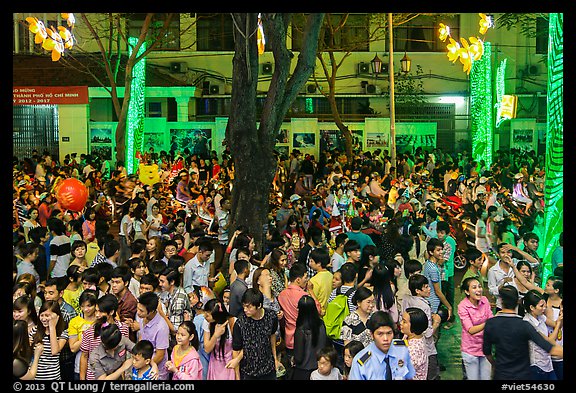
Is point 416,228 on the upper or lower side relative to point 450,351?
upper

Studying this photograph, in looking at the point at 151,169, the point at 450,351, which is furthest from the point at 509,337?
the point at 151,169

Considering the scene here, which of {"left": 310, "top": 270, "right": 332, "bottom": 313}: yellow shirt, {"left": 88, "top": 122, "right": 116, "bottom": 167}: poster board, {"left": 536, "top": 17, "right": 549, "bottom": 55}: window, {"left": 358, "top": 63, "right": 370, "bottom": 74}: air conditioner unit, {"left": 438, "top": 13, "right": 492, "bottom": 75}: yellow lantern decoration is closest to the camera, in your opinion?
{"left": 310, "top": 270, "right": 332, "bottom": 313}: yellow shirt

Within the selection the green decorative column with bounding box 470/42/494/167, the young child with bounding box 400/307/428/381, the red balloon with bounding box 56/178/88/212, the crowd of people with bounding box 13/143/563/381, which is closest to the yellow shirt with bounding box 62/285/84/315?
the crowd of people with bounding box 13/143/563/381

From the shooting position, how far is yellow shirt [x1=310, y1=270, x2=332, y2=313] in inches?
372

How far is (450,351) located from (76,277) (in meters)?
4.64

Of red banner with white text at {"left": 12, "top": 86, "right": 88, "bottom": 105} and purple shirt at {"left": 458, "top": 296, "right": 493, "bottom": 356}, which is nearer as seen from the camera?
purple shirt at {"left": 458, "top": 296, "right": 493, "bottom": 356}

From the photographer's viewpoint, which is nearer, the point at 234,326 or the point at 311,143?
the point at 234,326

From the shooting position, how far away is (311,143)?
31141 mm

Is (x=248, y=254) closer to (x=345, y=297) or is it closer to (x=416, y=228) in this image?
(x=345, y=297)

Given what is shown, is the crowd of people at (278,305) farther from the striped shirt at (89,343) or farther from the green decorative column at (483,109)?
the green decorative column at (483,109)

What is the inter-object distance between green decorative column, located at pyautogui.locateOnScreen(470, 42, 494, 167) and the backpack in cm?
1632

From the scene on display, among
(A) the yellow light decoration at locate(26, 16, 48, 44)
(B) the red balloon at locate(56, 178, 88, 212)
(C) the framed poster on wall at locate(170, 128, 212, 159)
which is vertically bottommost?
(B) the red balloon at locate(56, 178, 88, 212)

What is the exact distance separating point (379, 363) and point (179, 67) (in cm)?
2999

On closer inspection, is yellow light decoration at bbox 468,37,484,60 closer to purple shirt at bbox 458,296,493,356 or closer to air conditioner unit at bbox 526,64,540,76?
air conditioner unit at bbox 526,64,540,76
